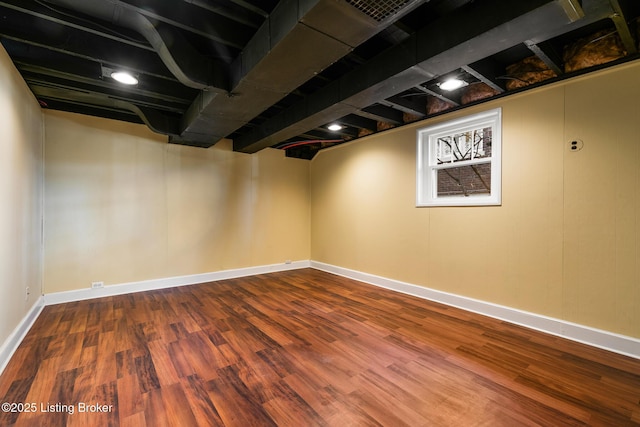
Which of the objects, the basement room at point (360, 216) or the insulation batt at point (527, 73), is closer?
the basement room at point (360, 216)

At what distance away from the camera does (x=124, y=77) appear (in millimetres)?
2688

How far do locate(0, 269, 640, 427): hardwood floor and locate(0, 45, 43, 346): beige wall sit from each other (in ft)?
1.44

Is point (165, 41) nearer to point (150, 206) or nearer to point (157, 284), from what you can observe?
point (150, 206)

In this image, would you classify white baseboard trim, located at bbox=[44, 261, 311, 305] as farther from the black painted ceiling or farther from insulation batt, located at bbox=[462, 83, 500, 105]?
insulation batt, located at bbox=[462, 83, 500, 105]

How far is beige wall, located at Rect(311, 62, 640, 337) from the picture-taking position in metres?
2.38

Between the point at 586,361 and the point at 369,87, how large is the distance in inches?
118

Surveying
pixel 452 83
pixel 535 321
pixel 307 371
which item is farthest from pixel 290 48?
pixel 535 321

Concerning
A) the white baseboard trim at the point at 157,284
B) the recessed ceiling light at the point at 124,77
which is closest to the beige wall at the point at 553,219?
the white baseboard trim at the point at 157,284

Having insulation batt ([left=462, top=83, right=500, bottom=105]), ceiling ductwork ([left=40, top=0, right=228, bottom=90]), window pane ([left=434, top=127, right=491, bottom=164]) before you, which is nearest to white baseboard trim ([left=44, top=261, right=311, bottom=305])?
ceiling ductwork ([left=40, top=0, right=228, bottom=90])

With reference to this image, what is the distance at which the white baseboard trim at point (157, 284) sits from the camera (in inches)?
147

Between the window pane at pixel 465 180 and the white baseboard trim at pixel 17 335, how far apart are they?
15.6ft

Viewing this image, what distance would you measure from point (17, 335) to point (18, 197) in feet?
4.26

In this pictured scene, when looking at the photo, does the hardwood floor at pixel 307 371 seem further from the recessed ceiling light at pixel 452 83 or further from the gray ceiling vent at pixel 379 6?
the recessed ceiling light at pixel 452 83

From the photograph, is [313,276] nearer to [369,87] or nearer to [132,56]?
[369,87]
